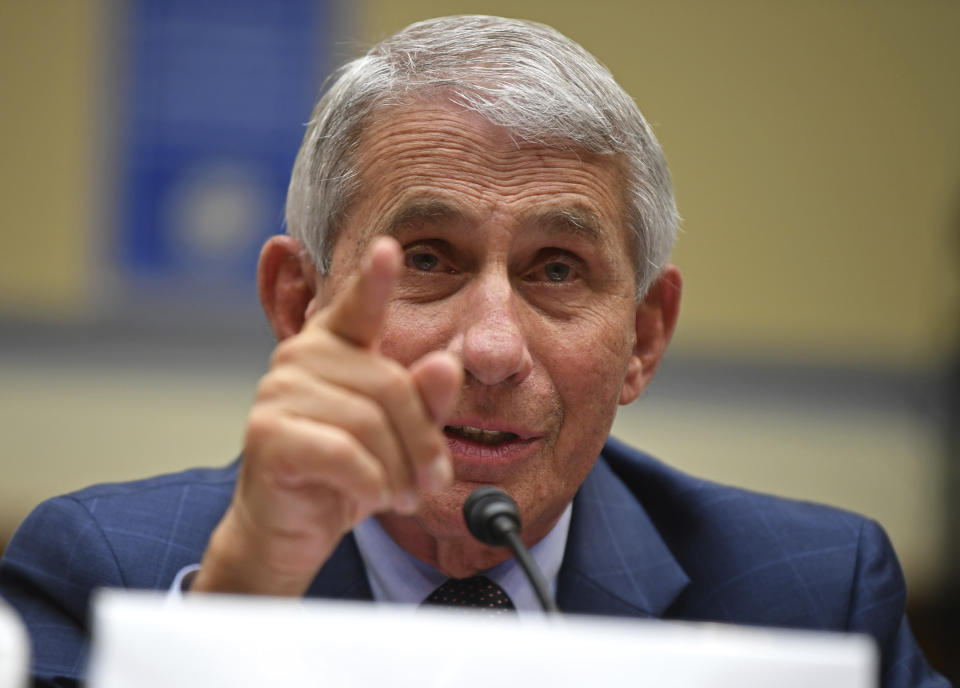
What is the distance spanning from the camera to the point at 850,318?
531 centimetres

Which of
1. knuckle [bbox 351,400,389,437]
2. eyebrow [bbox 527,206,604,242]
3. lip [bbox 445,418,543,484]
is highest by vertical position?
eyebrow [bbox 527,206,604,242]

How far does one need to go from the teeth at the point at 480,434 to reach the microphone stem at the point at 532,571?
420mm

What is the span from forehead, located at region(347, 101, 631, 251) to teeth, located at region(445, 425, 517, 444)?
319 mm

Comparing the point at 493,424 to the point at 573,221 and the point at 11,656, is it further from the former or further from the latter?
the point at 11,656

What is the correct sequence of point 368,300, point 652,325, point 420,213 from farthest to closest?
point 652,325 → point 420,213 → point 368,300

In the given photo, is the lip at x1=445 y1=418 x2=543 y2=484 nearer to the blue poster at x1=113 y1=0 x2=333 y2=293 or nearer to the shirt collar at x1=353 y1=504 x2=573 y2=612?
the shirt collar at x1=353 y1=504 x2=573 y2=612

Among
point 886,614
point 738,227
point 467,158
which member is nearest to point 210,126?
point 738,227

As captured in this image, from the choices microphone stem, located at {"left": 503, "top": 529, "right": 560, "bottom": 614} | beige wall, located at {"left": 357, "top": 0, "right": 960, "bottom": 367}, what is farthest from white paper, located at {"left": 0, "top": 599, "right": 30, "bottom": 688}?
beige wall, located at {"left": 357, "top": 0, "right": 960, "bottom": 367}

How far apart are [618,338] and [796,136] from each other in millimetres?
3620

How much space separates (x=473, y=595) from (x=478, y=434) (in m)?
0.33

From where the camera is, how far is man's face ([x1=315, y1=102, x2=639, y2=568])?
1.82m

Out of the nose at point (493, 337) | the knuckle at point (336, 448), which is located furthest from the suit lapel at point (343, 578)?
the knuckle at point (336, 448)

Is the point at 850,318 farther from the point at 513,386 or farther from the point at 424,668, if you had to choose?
the point at 424,668

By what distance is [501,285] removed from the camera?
71.5 inches
